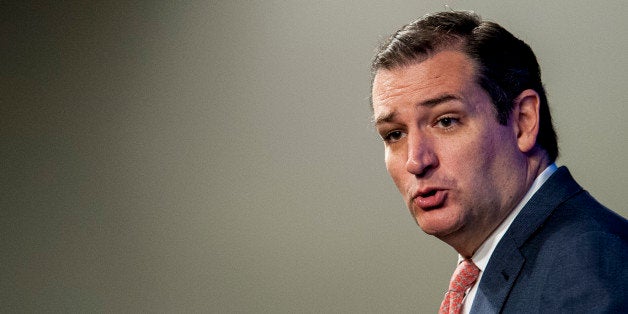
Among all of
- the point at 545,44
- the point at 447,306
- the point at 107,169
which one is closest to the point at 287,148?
the point at 107,169

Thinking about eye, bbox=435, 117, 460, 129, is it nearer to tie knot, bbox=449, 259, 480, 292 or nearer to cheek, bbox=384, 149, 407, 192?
cheek, bbox=384, 149, 407, 192

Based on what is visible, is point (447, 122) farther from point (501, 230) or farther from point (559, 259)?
point (559, 259)

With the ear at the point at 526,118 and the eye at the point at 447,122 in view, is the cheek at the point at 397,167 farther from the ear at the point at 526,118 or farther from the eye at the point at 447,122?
the ear at the point at 526,118

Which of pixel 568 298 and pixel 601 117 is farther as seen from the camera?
pixel 601 117

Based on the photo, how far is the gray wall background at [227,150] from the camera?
252 centimetres

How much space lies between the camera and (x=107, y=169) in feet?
9.86

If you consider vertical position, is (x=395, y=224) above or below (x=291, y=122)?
below

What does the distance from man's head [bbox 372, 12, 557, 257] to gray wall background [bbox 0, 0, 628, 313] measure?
1.06 metres

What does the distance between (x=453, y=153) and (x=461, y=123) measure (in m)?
0.07

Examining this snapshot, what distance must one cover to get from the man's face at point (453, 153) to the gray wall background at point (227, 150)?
1.14 m

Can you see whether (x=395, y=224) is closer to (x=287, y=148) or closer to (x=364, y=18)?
(x=287, y=148)

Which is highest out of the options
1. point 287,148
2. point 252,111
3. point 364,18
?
point 364,18

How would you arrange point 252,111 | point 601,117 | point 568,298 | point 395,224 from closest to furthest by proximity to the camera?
1. point 568,298
2. point 601,117
3. point 395,224
4. point 252,111

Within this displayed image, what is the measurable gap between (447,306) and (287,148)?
1382mm
